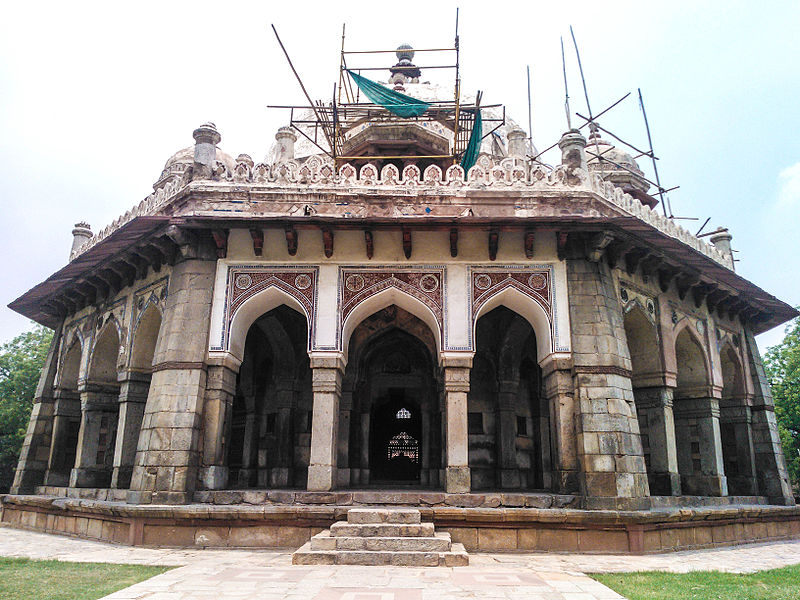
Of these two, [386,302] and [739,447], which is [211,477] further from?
[739,447]

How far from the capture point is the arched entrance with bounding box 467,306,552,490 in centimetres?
1348

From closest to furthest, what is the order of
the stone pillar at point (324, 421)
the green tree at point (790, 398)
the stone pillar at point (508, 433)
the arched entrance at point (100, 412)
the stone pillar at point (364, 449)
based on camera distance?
1. the stone pillar at point (324, 421)
2. the arched entrance at point (100, 412)
3. the stone pillar at point (508, 433)
4. the stone pillar at point (364, 449)
5. the green tree at point (790, 398)

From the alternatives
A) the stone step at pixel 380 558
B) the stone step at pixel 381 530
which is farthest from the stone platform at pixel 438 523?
the stone step at pixel 380 558

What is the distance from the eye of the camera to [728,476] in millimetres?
13938

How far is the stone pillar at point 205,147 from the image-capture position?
11.5m

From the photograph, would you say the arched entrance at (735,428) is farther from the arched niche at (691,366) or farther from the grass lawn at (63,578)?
the grass lawn at (63,578)

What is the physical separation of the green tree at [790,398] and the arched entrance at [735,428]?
10.5 m

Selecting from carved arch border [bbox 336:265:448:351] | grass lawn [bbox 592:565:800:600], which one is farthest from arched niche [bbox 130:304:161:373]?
grass lawn [bbox 592:565:800:600]

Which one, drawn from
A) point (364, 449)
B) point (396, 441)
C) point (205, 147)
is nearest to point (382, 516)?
point (364, 449)

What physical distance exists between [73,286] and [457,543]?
10.1m

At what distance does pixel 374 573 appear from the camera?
703 cm

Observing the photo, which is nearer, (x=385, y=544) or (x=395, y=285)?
(x=385, y=544)

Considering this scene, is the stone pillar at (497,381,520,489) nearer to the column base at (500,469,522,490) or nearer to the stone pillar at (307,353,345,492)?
the column base at (500,469,522,490)

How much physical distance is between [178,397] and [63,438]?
5.83m
